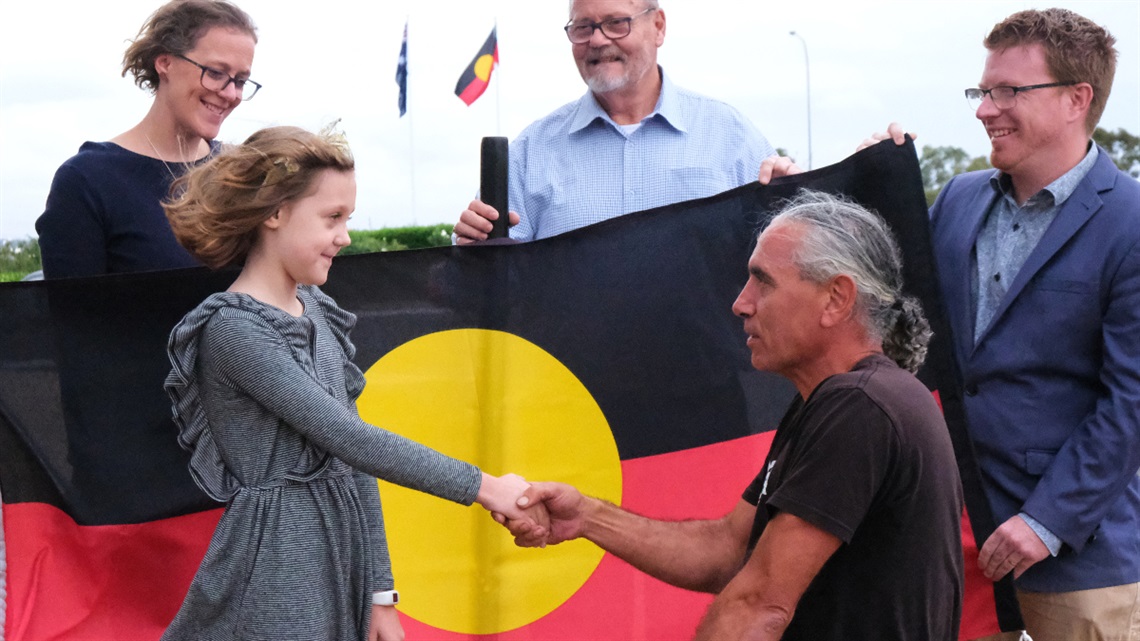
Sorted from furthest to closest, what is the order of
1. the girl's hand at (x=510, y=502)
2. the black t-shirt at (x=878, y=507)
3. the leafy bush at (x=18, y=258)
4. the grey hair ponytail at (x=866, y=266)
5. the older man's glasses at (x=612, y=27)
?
the leafy bush at (x=18, y=258) → the older man's glasses at (x=612, y=27) → the girl's hand at (x=510, y=502) → the grey hair ponytail at (x=866, y=266) → the black t-shirt at (x=878, y=507)

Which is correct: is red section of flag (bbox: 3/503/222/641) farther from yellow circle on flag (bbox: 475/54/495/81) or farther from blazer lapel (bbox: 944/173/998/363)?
yellow circle on flag (bbox: 475/54/495/81)

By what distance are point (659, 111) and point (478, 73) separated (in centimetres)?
1804

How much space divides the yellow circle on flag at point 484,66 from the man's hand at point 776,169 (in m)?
18.5

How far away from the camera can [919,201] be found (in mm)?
3576

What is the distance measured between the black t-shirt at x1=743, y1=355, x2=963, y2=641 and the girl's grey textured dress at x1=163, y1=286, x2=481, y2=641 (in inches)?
34.4

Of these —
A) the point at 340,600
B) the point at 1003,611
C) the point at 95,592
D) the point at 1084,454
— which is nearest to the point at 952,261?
the point at 1084,454

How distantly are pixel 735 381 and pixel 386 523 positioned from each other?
3.84 feet

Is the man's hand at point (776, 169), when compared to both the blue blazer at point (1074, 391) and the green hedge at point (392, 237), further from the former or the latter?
the green hedge at point (392, 237)

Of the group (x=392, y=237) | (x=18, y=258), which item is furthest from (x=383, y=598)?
(x=392, y=237)

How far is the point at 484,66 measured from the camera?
853 inches

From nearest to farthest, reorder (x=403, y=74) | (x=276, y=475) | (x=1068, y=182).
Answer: (x=276, y=475) < (x=1068, y=182) < (x=403, y=74)

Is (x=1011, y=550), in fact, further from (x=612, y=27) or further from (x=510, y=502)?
(x=612, y=27)

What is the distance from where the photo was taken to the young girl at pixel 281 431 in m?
2.68

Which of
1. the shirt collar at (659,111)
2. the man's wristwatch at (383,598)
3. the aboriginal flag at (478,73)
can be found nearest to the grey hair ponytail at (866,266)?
the man's wristwatch at (383,598)
